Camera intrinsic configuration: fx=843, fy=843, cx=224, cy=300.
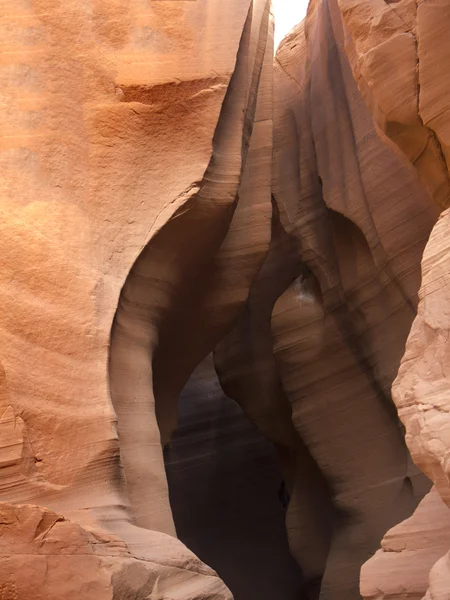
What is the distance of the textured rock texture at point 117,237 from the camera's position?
3.44m

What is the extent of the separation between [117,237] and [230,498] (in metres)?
3.96

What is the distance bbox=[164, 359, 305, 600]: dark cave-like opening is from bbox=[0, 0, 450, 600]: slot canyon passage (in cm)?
4

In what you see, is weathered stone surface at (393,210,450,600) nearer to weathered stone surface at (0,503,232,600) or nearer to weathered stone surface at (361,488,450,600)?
weathered stone surface at (361,488,450,600)

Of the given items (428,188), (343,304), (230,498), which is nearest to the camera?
(428,188)

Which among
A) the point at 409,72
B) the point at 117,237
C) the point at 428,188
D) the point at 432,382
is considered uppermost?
the point at 409,72

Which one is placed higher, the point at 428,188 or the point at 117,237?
the point at 428,188

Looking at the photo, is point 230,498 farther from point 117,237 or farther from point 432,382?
point 432,382

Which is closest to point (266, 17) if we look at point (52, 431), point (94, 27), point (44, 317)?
point (94, 27)

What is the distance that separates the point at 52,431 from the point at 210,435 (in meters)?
4.38

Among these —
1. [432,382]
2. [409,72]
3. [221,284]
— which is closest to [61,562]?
[432,382]

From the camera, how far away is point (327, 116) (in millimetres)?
6219

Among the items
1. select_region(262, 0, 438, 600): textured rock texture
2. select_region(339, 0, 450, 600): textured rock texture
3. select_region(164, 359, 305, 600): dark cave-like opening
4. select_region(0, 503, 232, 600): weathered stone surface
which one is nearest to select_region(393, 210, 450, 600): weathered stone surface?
select_region(339, 0, 450, 600): textured rock texture

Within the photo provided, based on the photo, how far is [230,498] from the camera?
24.4 ft

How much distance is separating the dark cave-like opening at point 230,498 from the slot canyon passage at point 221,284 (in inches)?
1.6
